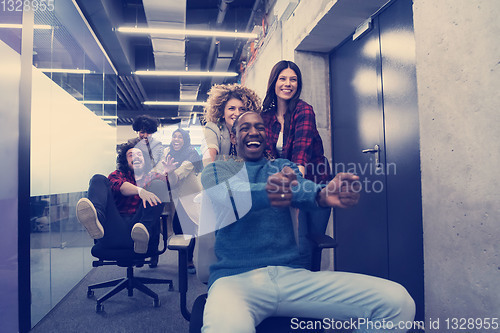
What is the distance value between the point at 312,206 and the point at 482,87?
83cm

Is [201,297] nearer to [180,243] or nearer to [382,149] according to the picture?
[180,243]

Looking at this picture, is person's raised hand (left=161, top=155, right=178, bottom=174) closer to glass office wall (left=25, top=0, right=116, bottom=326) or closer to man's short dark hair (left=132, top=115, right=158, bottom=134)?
man's short dark hair (left=132, top=115, right=158, bottom=134)

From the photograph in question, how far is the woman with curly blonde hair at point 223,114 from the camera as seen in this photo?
192 centimetres

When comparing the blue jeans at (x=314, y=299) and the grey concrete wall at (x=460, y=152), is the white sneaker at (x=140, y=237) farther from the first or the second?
the grey concrete wall at (x=460, y=152)

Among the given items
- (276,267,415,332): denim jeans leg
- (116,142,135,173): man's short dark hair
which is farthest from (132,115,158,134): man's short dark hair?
(276,267,415,332): denim jeans leg

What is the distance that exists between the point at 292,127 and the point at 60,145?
6.22 feet

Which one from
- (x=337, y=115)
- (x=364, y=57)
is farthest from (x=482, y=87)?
(x=337, y=115)

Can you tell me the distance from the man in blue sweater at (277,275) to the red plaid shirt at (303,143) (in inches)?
23.0

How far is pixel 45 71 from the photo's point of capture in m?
2.34

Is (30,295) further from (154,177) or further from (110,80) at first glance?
(110,80)

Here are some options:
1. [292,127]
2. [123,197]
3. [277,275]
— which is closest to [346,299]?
[277,275]

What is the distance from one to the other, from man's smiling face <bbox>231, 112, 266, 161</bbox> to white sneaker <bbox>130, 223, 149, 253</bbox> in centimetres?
123

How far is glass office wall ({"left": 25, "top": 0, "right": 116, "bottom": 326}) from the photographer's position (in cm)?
220

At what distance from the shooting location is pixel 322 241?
1.17 meters
